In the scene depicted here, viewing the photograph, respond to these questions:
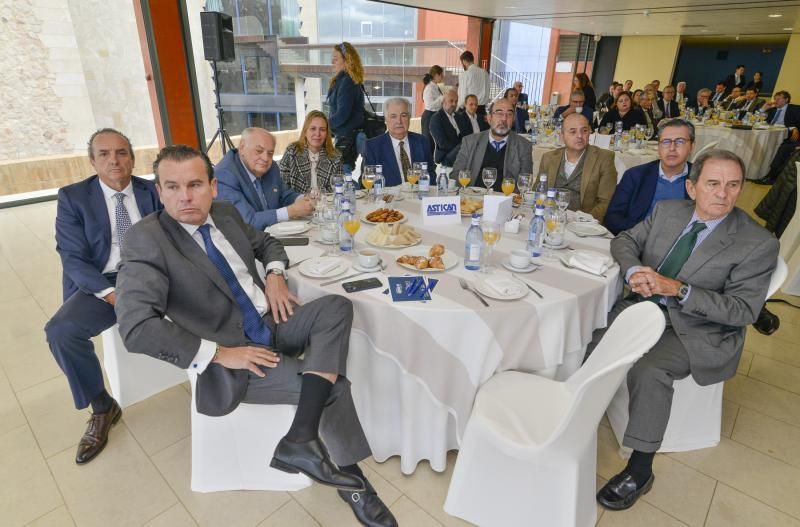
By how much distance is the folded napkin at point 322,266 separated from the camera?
183cm

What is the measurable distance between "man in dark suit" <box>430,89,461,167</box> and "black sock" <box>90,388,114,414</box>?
162 inches

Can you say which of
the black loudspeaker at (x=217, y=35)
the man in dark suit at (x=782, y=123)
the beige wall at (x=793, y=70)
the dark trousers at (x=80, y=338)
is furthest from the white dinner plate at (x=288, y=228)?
the beige wall at (x=793, y=70)

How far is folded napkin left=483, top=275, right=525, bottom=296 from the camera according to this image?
1668mm

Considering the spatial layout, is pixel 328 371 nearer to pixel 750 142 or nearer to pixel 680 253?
pixel 680 253

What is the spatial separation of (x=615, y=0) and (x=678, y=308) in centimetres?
816

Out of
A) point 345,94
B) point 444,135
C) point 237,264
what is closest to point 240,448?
point 237,264

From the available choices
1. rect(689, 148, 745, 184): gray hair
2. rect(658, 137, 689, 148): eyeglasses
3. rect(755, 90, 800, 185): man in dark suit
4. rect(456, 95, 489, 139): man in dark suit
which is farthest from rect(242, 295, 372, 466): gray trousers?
rect(755, 90, 800, 185): man in dark suit

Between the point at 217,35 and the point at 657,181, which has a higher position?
the point at 217,35

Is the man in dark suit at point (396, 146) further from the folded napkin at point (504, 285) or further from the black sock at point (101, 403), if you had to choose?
the black sock at point (101, 403)

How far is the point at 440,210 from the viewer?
2.44 metres

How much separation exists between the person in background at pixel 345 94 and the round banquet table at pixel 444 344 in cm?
279

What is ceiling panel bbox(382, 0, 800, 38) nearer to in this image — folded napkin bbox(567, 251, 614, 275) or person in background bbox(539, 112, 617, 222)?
person in background bbox(539, 112, 617, 222)

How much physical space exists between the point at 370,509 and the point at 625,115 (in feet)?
20.5

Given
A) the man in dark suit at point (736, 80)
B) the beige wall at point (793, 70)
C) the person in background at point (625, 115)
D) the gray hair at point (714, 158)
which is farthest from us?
the man in dark suit at point (736, 80)
